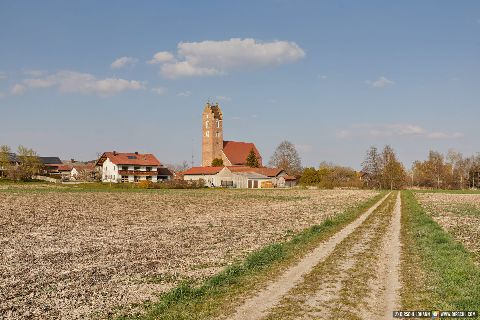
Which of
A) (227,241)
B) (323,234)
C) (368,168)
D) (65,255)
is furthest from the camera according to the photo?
(368,168)

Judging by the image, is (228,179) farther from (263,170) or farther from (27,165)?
(27,165)

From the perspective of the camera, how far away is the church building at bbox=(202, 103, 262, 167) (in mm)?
146000

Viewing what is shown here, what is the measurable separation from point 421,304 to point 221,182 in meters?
106

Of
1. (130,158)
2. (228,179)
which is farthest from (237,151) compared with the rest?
(130,158)

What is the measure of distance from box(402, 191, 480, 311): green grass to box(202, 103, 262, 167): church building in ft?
407

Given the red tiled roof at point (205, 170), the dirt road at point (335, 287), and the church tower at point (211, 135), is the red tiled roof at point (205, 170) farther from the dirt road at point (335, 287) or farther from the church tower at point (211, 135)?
the dirt road at point (335, 287)

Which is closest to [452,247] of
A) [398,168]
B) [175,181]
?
[175,181]

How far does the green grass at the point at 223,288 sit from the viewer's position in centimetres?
Result: 1029

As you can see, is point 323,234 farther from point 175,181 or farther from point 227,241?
point 175,181

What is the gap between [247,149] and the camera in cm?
15275

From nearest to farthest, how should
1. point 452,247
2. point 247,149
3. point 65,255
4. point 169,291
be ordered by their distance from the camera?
1. point 169,291
2. point 65,255
3. point 452,247
4. point 247,149

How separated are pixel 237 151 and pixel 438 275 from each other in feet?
446

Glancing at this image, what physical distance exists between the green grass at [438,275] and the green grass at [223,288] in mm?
4124

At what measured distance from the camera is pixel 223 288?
12.4 meters
